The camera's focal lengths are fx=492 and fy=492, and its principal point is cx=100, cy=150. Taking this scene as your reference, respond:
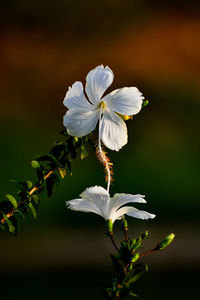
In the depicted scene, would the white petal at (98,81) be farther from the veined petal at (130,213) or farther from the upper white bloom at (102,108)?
the veined petal at (130,213)

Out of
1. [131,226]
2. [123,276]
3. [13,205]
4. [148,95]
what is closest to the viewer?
[123,276]

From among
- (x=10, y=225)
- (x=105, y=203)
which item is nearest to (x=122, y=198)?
(x=105, y=203)

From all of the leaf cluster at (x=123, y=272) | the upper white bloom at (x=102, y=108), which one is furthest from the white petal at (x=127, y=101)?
the leaf cluster at (x=123, y=272)

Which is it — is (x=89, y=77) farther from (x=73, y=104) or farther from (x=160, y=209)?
(x=160, y=209)

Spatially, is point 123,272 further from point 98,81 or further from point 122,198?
point 98,81

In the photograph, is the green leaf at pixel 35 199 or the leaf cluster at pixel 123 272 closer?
the leaf cluster at pixel 123 272

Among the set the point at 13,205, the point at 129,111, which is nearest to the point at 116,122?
the point at 129,111

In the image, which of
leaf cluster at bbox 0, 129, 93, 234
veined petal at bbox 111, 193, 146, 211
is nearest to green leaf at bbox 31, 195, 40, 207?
leaf cluster at bbox 0, 129, 93, 234
